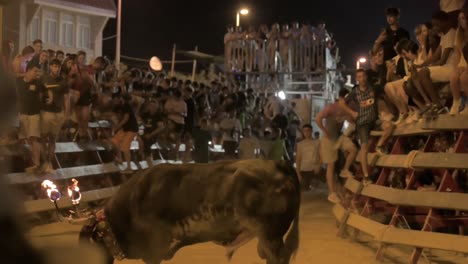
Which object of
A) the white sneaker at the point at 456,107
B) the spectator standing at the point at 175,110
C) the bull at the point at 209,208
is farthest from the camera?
the spectator standing at the point at 175,110

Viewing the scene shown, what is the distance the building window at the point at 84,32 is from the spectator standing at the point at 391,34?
17.4 meters

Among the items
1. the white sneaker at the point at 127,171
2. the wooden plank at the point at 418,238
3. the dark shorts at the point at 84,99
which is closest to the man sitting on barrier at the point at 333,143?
the wooden plank at the point at 418,238

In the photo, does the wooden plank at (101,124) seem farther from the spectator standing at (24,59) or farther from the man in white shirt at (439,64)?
the man in white shirt at (439,64)

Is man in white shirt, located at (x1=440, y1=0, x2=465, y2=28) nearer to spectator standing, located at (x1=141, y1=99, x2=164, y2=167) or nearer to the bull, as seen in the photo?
the bull

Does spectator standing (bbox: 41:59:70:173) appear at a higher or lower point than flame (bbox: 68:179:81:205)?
higher

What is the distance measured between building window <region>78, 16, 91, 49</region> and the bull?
21187mm

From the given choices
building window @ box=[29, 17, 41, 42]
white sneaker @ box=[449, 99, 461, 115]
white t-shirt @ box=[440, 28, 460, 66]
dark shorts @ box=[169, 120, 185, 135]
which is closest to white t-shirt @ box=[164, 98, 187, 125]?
dark shorts @ box=[169, 120, 185, 135]

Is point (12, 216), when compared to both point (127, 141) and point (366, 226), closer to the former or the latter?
point (366, 226)

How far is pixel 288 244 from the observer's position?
677 cm

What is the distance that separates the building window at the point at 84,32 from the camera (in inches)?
1062

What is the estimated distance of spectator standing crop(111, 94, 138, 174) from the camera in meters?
13.7

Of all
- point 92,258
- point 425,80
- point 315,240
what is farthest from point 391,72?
point 92,258

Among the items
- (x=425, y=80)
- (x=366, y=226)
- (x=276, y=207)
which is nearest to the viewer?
(x=276, y=207)

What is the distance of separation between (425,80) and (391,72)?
247cm
